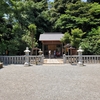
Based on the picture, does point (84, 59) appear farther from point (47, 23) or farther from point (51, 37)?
point (47, 23)

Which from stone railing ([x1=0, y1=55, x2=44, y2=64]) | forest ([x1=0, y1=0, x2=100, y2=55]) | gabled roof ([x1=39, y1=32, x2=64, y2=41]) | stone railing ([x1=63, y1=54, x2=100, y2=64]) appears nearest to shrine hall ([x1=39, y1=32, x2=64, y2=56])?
gabled roof ([x1=39, y1=32, x2=64, y2=41])

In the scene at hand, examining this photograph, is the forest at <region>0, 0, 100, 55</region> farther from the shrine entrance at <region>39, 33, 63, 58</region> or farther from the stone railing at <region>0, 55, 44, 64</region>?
the stone railing at <region>0, 55, 44, 64</region>

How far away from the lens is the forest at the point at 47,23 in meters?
17.0

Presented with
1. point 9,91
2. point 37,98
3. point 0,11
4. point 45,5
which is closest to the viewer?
point 37,98

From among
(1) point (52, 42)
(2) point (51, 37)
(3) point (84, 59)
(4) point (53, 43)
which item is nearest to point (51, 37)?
(2) point (51, 37)

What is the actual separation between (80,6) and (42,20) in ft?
21.0

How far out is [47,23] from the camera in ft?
88.9

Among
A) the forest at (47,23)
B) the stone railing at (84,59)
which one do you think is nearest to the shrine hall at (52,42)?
the forest at (47,23)

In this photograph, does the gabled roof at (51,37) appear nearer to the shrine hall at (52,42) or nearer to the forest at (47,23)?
the shrine hall at (52,42)

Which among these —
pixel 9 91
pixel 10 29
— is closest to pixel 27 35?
pixel 10 29

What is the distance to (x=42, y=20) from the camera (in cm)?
2664

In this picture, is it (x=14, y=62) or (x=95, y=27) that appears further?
(x=95, y=27)

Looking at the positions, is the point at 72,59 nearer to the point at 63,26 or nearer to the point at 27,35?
the point at 27,35

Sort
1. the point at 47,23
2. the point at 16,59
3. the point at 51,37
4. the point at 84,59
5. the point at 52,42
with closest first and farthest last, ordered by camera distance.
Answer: the point at 16,59 < the point at 84,59 < the point at 52,42 < the point at 51,37 < the point at 47,23
